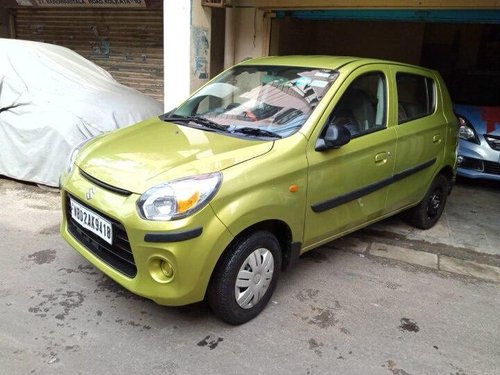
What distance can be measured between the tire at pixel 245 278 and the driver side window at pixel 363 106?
101 cm

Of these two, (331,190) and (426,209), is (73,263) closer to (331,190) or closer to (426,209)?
(331,190)

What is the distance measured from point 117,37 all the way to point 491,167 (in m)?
6.98

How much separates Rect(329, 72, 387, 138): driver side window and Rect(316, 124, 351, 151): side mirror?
14 centimetres

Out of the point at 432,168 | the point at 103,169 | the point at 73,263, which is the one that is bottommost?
the point at 73,263

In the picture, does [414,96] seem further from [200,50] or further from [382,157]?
[200,50]

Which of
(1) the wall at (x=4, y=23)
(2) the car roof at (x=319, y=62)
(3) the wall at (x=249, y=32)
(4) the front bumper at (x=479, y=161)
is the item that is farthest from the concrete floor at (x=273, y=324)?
(1) the wall at (x=4, y=23)

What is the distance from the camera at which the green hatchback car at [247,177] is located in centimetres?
246

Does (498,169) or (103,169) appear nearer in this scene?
(103,169)

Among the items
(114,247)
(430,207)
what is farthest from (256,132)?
(430,207)

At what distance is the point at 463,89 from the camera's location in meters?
7.12

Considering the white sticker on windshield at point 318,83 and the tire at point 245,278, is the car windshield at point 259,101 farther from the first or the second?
the tire at point 245,278

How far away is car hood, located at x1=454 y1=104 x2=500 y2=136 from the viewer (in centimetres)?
599

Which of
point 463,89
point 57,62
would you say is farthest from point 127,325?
point 463,89

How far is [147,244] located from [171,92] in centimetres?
386
